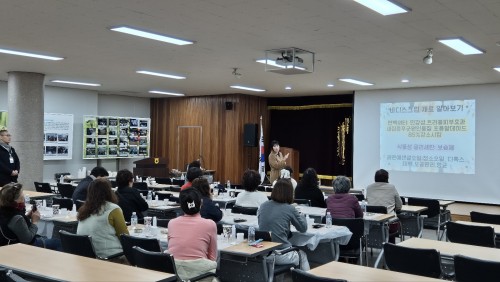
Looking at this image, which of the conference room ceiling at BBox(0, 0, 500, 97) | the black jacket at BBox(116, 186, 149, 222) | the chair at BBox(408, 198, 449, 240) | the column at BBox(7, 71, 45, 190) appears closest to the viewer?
the conference room ceiling at BBox(0, 0, 500, 97)

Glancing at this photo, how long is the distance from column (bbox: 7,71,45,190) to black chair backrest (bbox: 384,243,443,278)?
937 cm

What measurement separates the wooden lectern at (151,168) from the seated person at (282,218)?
9540 millimetres

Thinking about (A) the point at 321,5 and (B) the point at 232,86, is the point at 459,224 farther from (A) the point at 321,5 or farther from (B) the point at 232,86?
(B) the point at 232,86

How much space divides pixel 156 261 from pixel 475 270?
94.0 inches

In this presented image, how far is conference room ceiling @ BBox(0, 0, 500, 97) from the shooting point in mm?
5734

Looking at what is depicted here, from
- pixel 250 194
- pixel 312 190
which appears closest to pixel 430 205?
pixel 312 190

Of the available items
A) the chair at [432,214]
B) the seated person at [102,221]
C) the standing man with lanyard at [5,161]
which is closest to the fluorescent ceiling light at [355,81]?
the chair at [432,214]

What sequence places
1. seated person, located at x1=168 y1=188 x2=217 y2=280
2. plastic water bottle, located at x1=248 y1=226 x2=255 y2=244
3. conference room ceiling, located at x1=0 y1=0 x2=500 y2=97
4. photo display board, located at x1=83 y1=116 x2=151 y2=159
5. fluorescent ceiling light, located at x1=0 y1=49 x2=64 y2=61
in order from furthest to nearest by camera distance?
1. photo display board, located at x1=83 y1=116 x2=151 y2=159
2. fluorescent ceiling light, located at x1=0 y1=49 x2=64 y2=61
3. conference room ceiling, located at x1=0 y1=0 x2=500 y2=97
4. plastic water bottle, located at x1=248 y1=226 x2=255 y2=244
5. seated person, located at x1=168 y1=188 x2=217 y2=280

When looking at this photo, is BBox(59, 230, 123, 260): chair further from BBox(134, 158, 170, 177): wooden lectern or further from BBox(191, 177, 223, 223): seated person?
BBox(134, 158, 170, 177): wooden lectern

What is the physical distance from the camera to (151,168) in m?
14.5

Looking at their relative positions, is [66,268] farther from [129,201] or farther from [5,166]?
[5,166]

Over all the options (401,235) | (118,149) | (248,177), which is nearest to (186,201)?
(248,177)

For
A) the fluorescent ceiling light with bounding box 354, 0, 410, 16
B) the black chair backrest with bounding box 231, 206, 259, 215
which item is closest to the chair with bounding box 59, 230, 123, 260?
the black chair backrest with bounding box 231, 206, 259, 215

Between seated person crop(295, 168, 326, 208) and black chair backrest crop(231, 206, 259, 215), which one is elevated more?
seated person crop(295, 168, 326, 208)
